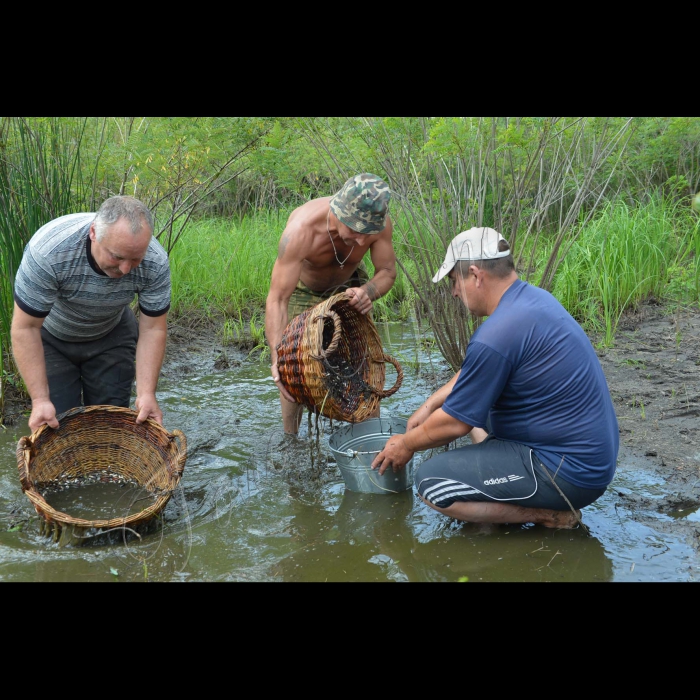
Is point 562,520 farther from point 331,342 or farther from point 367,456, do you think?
point 331,342

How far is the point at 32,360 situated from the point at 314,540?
1.72m

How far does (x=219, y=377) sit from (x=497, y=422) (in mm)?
3456

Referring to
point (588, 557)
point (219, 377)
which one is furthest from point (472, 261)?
point (219, 377)

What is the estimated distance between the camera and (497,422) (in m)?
3.66

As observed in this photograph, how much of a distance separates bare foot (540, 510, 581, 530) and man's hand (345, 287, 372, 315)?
63.2 inches

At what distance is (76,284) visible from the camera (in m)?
3.79

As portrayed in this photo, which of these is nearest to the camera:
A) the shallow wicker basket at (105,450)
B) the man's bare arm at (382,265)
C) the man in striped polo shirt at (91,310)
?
the man in striped polo shirt at (91,310)

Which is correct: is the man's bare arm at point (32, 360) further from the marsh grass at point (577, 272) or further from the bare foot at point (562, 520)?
the marsh grass at point (577, 272)

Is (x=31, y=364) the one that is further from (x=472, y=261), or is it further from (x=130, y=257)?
(x=472, y=261)

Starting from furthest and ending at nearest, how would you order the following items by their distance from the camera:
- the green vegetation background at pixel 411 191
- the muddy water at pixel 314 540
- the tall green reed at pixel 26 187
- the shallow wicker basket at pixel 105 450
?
1. the tall green reed at pixel 26 187
2. the green vegetation background at pixel 411 191
3. the shallow wicker basket at pixel 105 450
4. the muddy water at pixel 314 540

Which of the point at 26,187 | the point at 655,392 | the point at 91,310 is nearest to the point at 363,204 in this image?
the point at 91,310

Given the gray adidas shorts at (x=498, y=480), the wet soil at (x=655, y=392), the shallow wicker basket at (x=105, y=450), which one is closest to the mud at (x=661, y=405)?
the wet soil at (x=655, y=392)

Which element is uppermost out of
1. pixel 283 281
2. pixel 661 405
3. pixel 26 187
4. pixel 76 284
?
pixel 26 187

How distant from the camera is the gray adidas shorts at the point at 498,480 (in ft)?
11.5
